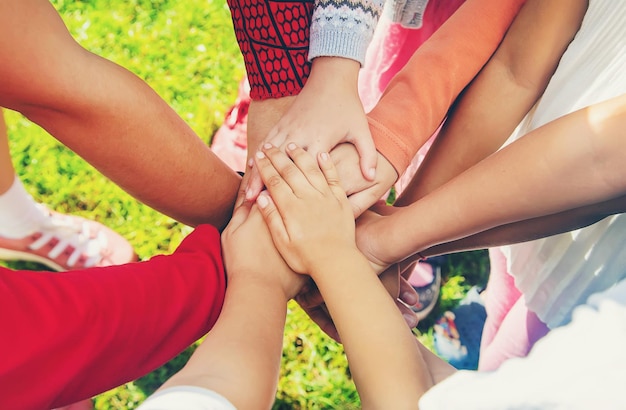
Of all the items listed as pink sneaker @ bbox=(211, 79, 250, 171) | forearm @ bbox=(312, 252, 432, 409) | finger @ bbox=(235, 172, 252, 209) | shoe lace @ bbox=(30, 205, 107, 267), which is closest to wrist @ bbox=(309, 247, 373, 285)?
forearm @ bbox=(312, 252, 432, 409)

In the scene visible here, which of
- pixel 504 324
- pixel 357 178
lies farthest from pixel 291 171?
pixel 504 324

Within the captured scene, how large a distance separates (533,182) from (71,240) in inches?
50.9

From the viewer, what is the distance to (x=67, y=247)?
5.20ft

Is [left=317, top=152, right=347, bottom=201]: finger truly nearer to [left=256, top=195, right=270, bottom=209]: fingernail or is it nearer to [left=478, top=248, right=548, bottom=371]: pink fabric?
[left=256, top=195, right=270, bottom=209]: fingernail

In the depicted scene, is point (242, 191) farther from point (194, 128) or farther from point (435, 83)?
point (194, 128)

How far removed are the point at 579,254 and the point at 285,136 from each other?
1.92 feet

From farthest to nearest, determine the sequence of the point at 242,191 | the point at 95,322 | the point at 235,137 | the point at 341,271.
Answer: the point at 235,137 → the point at 242,191 → the point at 341,271 → the point at 95,322

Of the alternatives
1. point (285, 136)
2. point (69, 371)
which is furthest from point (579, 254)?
point (69, 371)

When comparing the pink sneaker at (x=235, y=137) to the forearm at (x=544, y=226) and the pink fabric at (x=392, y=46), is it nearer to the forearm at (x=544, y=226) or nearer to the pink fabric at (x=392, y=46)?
the pink fabric at (x=392, y=46)

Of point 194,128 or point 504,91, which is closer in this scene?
point 504,91

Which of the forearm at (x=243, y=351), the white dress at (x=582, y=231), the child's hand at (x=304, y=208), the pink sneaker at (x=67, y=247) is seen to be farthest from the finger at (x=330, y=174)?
the pink sneaker at (x=67, y=247)

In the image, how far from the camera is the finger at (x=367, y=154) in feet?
3.42

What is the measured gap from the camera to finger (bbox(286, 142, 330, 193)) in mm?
1012

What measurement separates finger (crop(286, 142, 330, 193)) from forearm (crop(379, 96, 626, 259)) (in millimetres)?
153
